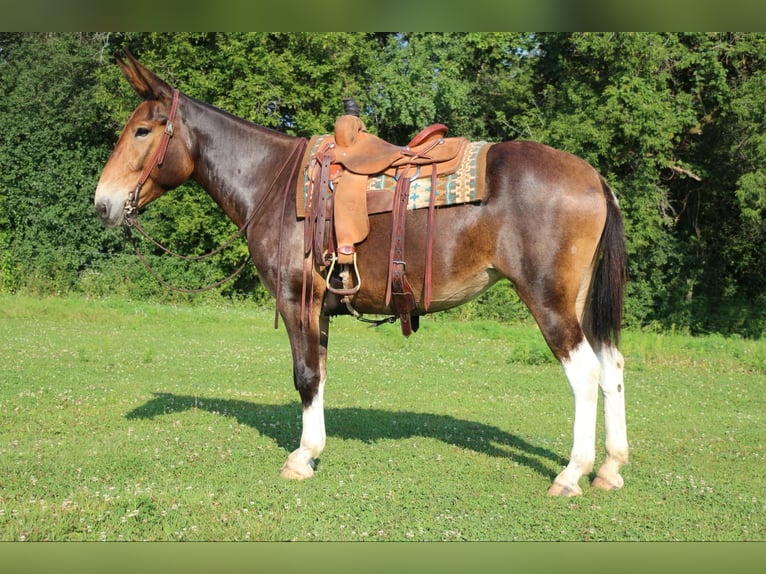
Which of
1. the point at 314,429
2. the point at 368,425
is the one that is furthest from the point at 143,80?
the point at 368,425

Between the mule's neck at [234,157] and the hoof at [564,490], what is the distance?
352cm

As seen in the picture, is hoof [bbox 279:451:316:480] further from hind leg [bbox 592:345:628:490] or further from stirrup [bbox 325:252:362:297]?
hind leg [bbox 592:345:628:490]

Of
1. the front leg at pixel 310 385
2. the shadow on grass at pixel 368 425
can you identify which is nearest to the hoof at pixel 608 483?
the shadow on grass at pixel 368 425

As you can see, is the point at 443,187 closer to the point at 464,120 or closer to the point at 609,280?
the point at 609,280

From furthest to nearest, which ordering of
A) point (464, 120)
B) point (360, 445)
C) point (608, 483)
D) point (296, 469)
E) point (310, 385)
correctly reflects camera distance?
point (464, 120) < point (360, 445) < point (310, 385) < point (296, 469) < point (608, 483)

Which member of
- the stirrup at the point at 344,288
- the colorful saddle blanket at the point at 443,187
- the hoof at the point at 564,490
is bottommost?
the hoof at the point at 564,490

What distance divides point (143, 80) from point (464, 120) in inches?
888

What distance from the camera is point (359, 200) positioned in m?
6.04

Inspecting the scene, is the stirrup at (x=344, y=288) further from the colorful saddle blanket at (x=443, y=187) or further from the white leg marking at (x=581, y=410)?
the white leg marking at (x=581, y=410)

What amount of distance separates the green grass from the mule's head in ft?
7.51

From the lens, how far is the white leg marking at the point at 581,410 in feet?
18.6

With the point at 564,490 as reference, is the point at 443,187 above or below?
above

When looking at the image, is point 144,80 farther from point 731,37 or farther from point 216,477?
point 731,37

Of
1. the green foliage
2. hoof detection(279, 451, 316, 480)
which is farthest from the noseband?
the green foliage
